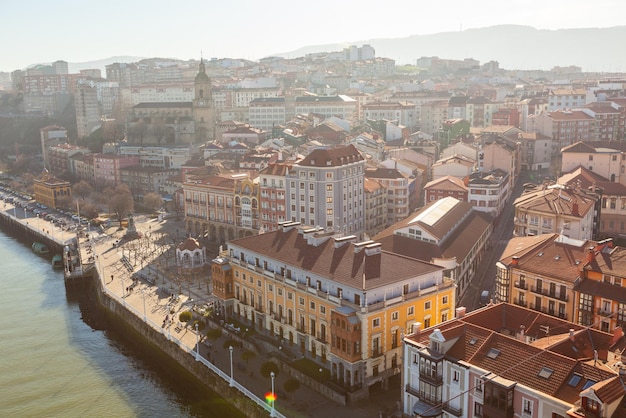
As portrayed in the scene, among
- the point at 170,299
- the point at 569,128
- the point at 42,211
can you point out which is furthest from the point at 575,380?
the point at 42,211

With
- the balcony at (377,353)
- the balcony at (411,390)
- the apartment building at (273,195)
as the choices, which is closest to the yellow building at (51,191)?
the apartment building at (273,195)

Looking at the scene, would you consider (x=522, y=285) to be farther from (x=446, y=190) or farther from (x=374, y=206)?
(x=374, y=206)

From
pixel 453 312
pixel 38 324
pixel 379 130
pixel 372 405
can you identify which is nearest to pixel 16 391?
pixel 38 324

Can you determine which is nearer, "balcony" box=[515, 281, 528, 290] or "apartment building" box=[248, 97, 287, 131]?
"balcony" box=[515, 281, 528, 290]

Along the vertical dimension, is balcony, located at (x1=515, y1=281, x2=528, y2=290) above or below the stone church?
below

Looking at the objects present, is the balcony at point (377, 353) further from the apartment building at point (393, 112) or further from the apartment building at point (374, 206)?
the apartment building at point (393, 112)

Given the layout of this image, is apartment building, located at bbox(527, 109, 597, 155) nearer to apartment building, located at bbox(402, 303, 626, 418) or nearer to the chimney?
the chimney

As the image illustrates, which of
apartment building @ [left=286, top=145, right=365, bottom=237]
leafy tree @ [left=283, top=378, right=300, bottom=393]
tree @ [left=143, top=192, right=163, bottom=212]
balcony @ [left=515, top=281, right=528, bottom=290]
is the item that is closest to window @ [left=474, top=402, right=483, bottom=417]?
leafy tree @ [left=283, top=378, right=300, bottom=393]
